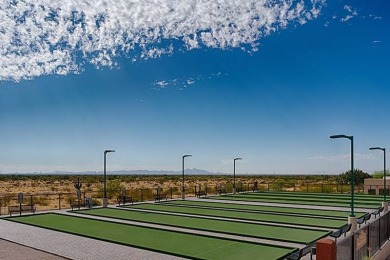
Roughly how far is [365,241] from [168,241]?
7625 mm

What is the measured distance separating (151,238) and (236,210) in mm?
11135

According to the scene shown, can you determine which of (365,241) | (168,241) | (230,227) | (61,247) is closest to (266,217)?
(230,227)

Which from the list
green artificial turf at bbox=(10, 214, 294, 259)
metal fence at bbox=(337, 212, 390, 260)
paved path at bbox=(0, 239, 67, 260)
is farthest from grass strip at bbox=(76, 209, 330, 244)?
paved path at bbox=(0, 239, 67, 260)

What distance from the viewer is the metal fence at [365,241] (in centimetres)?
989

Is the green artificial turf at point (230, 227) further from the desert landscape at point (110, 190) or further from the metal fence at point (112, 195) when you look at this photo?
the desert landscape at point (110, 190)

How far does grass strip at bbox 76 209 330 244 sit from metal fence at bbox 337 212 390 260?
8.50ft

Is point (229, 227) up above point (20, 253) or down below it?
below

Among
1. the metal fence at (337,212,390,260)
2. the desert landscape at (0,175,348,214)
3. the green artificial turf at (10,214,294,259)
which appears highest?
the metal fence at (337,212,390,260)

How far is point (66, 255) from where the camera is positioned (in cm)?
1388

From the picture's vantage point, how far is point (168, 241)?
16.2 meters

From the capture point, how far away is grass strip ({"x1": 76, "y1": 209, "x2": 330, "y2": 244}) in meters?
17.1

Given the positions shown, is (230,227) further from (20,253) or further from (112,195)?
(112,195)

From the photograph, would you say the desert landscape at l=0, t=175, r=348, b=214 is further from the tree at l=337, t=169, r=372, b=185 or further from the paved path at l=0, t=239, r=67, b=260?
the paved path at l=0, t=239, r=67, b=260

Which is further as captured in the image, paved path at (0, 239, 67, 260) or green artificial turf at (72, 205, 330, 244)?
green artificial turf at (72, 205, 330, 244)
